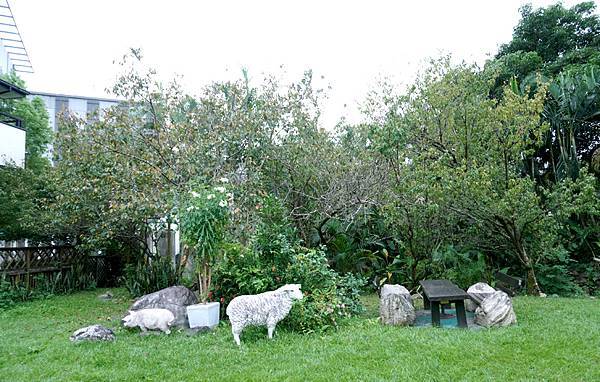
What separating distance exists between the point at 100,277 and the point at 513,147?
11.3 meters

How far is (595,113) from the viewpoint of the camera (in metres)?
10.9

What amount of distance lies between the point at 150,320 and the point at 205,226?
148 centimetres

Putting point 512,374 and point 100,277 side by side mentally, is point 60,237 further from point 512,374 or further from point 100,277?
point 512,374

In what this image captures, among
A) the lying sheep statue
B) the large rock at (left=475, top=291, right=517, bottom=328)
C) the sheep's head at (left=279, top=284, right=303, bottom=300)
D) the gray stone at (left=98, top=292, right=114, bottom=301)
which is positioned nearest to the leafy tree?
the gray stone at (left=98, top=292, right=114, bottom=301)

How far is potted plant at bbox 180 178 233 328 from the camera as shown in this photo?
6.01 meters

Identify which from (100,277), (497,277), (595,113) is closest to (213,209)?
(497,277)

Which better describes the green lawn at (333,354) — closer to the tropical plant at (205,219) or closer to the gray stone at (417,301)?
the tropical plant at (205,219)

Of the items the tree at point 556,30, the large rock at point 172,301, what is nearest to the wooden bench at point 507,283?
the large rock at point 172,301

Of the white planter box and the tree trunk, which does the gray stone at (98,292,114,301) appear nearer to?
the white planter box

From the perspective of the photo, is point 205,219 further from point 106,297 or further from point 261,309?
point 106,297

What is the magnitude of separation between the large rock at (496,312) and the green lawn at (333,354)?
7.6 inches

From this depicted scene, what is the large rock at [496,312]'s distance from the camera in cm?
566

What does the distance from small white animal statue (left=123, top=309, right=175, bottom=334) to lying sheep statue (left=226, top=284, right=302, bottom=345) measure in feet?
3.91

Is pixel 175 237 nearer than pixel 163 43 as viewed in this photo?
No
